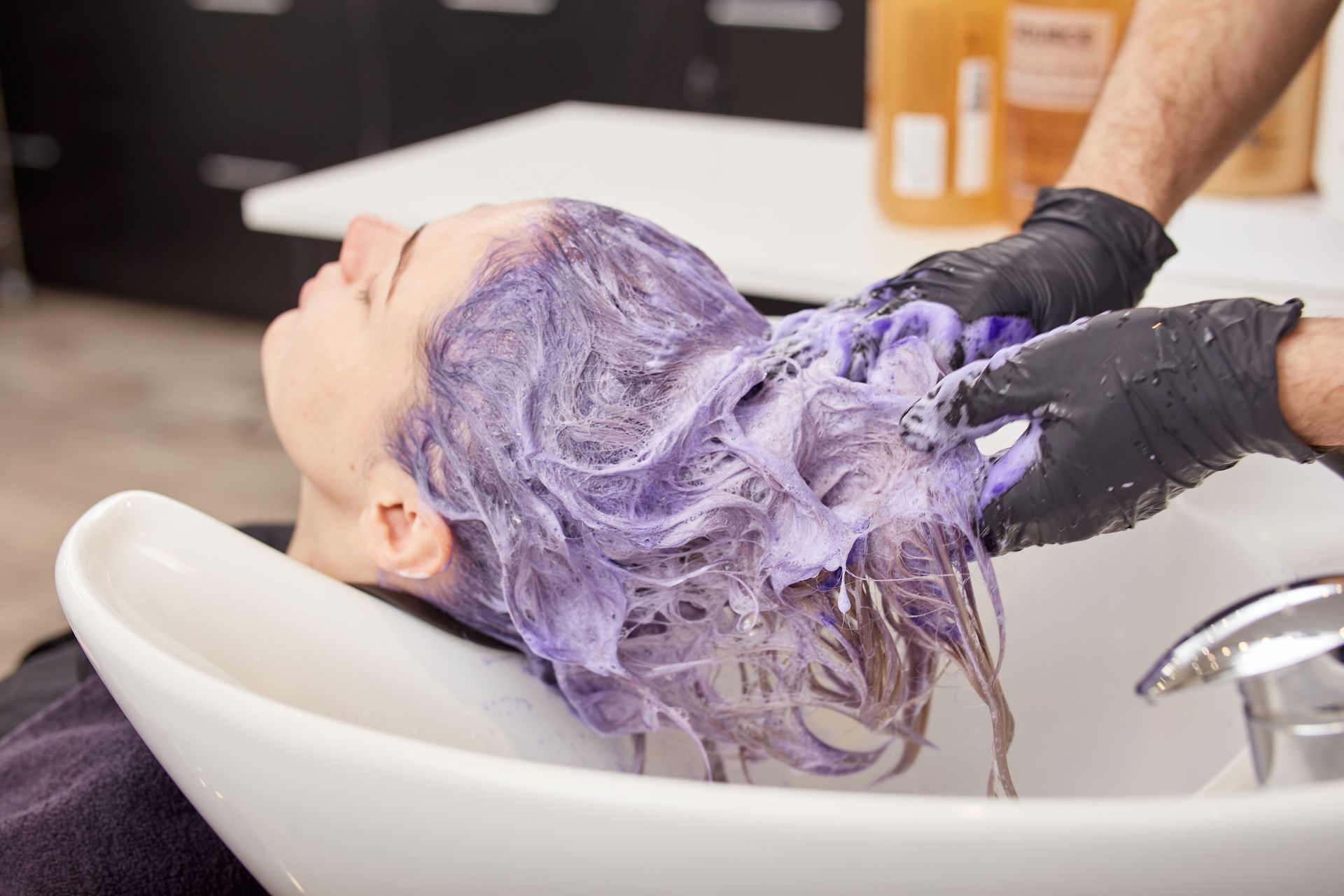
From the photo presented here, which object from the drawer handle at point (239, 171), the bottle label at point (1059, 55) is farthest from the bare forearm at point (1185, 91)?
the drawer handle at point (239, 171)

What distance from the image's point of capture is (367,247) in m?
0.88

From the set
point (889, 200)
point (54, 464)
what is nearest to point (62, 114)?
point (54, 464)

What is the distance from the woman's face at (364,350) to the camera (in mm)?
760

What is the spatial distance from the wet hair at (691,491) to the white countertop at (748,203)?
38 centimetres

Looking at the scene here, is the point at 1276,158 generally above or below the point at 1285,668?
above

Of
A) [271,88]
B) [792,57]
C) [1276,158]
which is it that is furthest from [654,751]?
[271,88]

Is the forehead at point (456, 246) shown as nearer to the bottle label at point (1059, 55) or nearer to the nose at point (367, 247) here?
the nose at point (367, 247)

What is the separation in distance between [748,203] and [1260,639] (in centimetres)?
109

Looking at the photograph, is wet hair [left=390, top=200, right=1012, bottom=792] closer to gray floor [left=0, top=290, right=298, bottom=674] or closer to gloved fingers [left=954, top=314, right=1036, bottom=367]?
gloved fingers [left=954, top=314, right=1036, bottom=367]

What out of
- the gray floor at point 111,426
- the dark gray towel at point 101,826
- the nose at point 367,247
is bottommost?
the gray floor at point 111,426

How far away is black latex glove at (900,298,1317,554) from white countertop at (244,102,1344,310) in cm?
57

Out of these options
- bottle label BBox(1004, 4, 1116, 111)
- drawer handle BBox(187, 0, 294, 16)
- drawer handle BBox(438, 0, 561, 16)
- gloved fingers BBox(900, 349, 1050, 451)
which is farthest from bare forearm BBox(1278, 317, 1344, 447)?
drawer handle BBox(187, 0, 294, 16)

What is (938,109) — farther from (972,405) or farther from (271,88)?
(271,88)

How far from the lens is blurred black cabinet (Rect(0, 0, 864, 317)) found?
2686 mm
